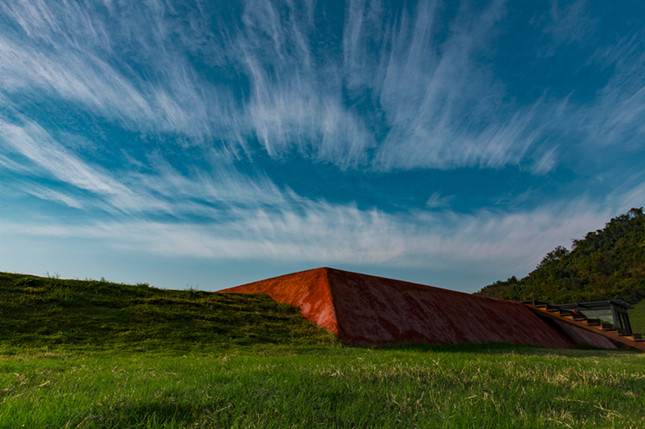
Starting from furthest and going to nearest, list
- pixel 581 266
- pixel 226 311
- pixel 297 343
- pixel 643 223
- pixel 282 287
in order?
pixel 643 223 → pixel 581 266 → pixel 282 287 → pixel 226 311 → pixel 297 343

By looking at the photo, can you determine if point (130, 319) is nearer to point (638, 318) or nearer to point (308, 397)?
point (308, 397)

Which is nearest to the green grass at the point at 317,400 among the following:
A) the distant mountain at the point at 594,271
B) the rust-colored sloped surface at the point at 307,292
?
the rust-colored sloped surface at the point at 307,292

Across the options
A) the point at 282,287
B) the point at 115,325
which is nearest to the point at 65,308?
the point at 115,325

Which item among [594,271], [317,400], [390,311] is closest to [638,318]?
[594,271]

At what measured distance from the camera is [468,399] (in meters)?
3.03

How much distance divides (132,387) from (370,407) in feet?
7.44

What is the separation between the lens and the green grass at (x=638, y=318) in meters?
48.9

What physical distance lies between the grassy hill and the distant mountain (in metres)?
62.0

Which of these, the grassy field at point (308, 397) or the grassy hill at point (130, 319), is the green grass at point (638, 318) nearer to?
the grassy hill at point (130, 319)

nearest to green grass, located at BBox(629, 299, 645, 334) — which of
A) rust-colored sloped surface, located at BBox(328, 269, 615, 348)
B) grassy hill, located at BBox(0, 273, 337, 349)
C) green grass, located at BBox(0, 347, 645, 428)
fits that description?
rust-colored sloped surface, located at BBox(328, 269, 615, 348)

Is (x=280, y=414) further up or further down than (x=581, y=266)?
further down

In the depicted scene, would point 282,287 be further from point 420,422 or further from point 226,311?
point 420,422

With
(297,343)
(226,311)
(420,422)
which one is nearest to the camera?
(420,422)

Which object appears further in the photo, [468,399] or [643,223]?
[643,223]
